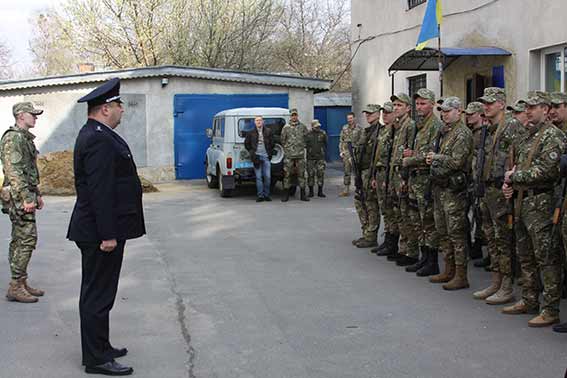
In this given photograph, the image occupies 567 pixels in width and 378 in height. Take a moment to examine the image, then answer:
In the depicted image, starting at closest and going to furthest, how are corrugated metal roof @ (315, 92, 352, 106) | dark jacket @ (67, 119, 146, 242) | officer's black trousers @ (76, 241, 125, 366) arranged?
dark jacket @ (67, 119, 146, 242) < officer's black trousers @ (76, 241, 125, 366) < corrugated metal roof @ (315, 92, 352, 106)

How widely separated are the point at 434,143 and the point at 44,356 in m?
4.53

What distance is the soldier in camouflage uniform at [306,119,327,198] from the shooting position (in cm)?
1641

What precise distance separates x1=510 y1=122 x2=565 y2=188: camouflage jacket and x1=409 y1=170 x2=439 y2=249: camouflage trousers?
5.78 ft

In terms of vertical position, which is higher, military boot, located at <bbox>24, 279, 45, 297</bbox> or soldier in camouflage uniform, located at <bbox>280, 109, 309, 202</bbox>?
soldier in camouflage uniform, located at <bbox>280, 109, 309, 202</bbox>

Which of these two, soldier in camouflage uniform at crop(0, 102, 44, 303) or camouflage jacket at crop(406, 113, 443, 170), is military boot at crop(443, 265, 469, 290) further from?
soldier in camouflage uniform at crop(0, 102, 44, 303)

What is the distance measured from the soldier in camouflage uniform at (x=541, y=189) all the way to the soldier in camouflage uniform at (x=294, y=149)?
9.45m

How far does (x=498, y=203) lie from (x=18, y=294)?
4.83 m

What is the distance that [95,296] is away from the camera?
5082 mm

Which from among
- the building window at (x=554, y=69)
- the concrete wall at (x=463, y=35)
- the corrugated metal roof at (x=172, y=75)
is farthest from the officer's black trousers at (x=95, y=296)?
the corrugated metal roof at (x=172, y=75)

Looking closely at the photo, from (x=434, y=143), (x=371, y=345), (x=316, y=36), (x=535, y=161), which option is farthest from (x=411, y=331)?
(x=316, y=36)

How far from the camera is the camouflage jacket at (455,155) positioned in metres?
7.23

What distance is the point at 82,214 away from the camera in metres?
5.05

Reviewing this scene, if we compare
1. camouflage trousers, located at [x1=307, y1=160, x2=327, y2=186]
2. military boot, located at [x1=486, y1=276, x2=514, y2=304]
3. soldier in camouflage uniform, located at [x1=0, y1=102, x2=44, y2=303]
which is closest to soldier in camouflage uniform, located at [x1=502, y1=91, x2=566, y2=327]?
military boot, located at [x1=486, y1=276, x2=514, y2=304]

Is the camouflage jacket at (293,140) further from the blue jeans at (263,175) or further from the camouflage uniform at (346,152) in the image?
the camouflage uniform at (346,152)
